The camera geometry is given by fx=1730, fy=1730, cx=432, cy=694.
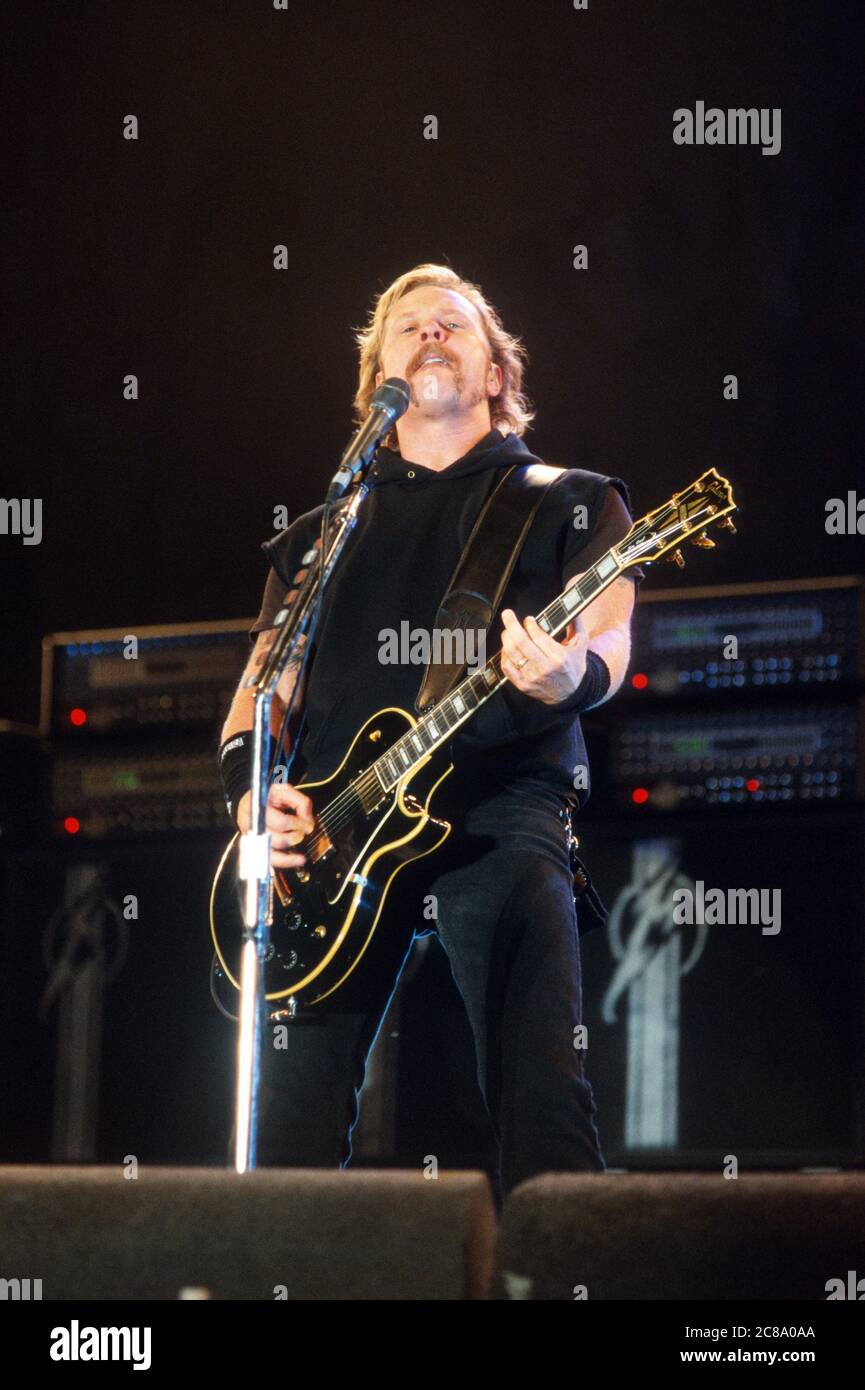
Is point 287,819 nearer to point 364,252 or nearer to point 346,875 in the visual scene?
point 346,875

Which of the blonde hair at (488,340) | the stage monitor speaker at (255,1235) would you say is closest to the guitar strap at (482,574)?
the blonde hair at (488,340)

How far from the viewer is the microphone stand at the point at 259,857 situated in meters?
2.21

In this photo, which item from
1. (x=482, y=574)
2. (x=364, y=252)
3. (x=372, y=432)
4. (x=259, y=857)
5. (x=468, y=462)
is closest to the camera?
(x=259, y=857)

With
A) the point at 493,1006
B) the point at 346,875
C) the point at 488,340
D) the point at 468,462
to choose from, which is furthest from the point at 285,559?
the point at 493,1006

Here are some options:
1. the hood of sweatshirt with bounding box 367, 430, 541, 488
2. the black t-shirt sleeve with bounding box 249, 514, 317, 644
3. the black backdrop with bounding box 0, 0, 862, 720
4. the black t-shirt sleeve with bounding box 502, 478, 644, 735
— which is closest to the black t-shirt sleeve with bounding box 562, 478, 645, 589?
the black t-shirt sleeve with bounding box 502, 478, 644, 735

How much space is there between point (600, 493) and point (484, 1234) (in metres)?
1.69

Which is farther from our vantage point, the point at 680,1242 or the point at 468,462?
the point at 468,462

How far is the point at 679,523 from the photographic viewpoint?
280 centimetres

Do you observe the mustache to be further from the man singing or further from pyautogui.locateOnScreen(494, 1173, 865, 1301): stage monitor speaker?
pyautogui.locateOnScreen(494, 1173, 865, 1301): stage monitor speaker

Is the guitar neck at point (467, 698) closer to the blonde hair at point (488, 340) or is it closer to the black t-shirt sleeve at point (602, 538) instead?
the black t-shirt sleeve at point (602, 538)

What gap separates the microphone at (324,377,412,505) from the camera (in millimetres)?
2555

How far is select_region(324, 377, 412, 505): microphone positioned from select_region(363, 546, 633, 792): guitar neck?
0.41 metres

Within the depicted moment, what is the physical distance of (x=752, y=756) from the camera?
4.32 meters

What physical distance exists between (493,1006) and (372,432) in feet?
2.95
